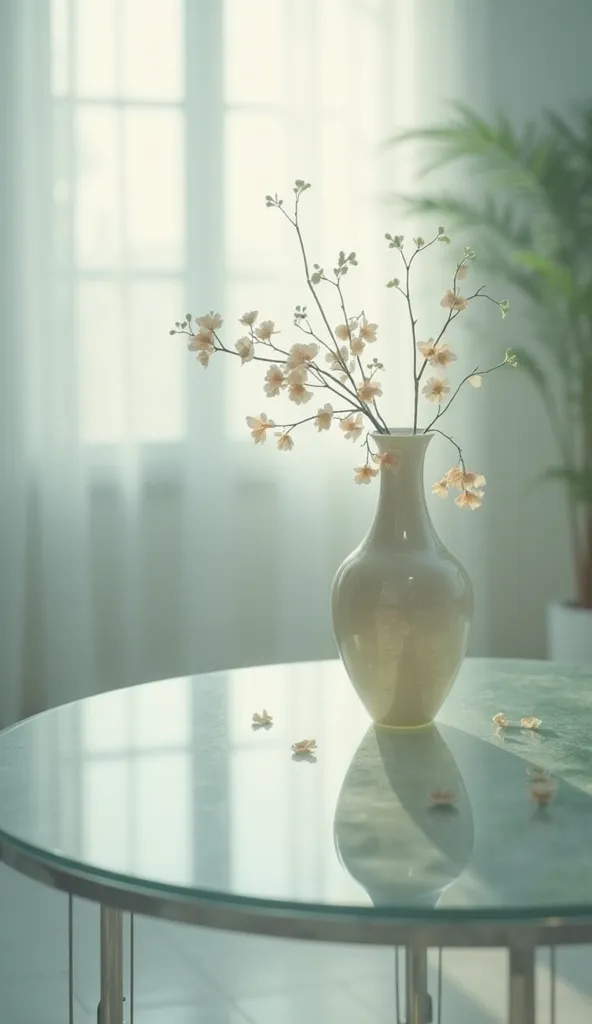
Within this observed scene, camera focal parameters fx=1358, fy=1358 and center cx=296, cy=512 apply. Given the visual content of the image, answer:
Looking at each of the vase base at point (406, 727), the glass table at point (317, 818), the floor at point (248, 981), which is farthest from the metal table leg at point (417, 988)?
the floor at point (248, 981)

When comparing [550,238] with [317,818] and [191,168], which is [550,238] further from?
[317,818]

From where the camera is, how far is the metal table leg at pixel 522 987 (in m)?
1.11

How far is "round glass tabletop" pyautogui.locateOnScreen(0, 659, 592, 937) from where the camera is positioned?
1.09 meters

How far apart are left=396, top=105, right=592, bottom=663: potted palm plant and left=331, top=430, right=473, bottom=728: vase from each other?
2.11 m

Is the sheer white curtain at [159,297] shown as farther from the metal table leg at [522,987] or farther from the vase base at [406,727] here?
the metal table leg at [522,987]

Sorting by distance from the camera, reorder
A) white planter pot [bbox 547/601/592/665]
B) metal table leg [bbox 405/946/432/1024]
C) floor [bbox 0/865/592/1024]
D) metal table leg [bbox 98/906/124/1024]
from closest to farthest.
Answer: metal table leg [bbox 98/906/124/1024], metal table leg [bbox 405/946/432/1024], floor [bbox 0/865/592/1024], white planter pot [bbox 547/601/592/665]

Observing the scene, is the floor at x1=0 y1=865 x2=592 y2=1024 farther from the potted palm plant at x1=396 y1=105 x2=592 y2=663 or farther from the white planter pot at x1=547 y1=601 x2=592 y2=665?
the potted palm plant at x1=396 y1=105 x2=592 y2=663

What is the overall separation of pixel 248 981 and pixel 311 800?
36.7 inches

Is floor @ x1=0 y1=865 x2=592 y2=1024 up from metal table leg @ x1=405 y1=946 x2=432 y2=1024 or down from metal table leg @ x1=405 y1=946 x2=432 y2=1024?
down

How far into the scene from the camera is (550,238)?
377 cm

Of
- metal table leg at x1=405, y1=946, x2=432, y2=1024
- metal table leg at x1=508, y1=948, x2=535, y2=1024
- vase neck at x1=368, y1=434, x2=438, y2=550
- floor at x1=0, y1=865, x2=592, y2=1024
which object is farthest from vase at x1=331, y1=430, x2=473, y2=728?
floor at x1=0, y1=865, x2=592, y2=1024

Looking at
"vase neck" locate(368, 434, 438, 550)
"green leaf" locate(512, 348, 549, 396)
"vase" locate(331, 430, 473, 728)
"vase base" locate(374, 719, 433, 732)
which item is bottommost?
"vase base" locate(374, 719, 433, 732)

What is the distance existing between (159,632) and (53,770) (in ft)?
7.90

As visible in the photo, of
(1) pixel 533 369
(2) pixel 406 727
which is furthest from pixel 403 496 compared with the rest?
(1) pixel 533 369
